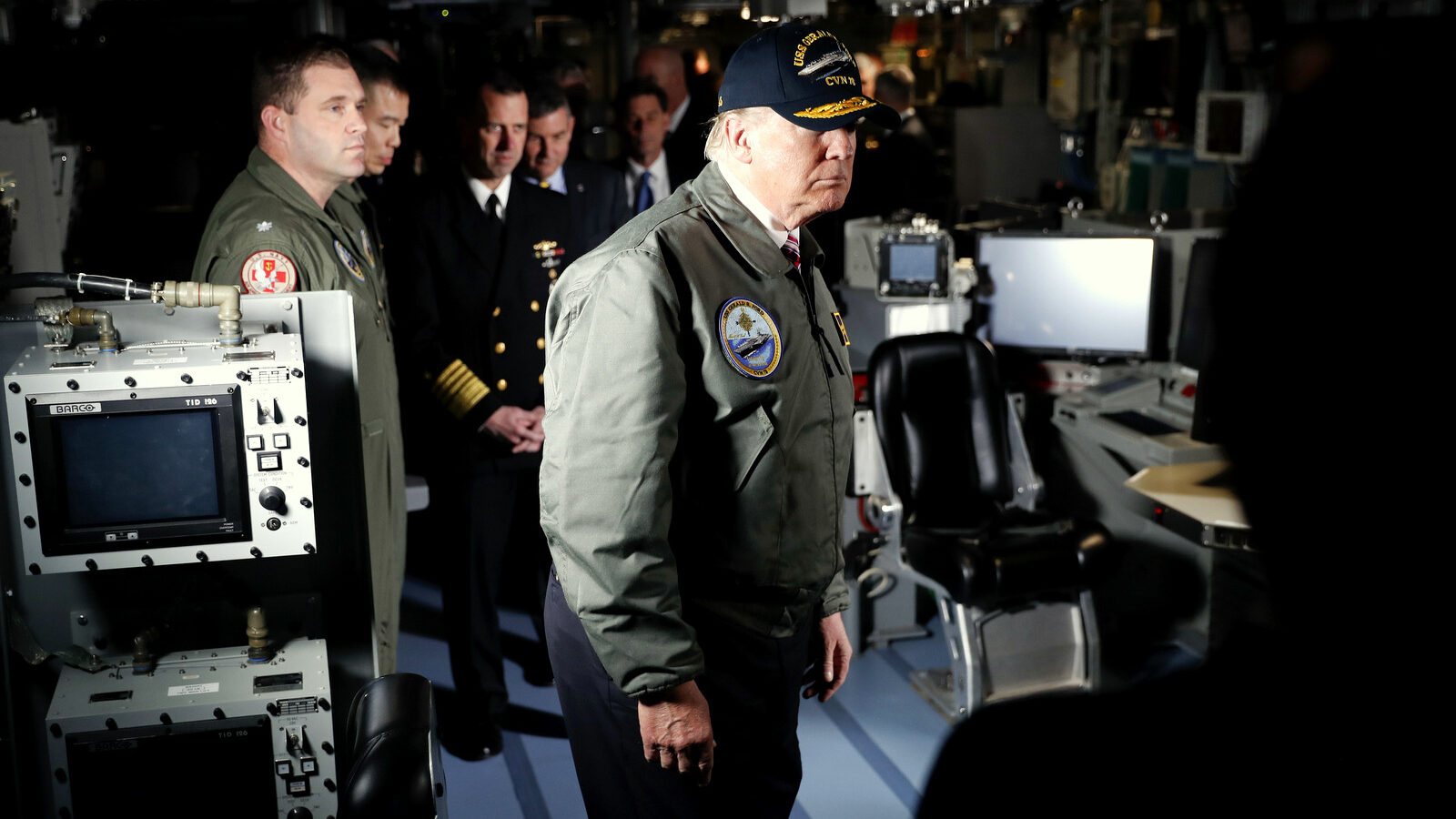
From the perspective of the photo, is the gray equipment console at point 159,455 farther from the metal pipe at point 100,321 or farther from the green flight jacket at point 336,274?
the green flight jacket at point 336,274

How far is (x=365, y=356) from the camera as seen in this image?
263 centimetres

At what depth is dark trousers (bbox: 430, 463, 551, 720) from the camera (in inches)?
129

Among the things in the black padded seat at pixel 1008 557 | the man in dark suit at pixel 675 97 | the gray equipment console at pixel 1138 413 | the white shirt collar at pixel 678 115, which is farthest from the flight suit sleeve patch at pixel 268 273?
the white shirt collar at pixel 678 115

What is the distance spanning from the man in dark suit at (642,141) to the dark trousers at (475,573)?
1.47 metres

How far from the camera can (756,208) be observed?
180 cm

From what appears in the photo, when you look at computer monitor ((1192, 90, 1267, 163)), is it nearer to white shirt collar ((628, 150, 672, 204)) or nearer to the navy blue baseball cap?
white shirt collar ((628, 150, 672, 204))

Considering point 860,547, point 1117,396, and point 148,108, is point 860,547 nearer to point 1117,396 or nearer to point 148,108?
point 1117,396

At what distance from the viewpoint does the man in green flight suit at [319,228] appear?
246 cm

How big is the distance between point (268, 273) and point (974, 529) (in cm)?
205

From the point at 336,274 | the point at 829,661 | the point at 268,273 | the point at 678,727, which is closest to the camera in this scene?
the point at 678,727

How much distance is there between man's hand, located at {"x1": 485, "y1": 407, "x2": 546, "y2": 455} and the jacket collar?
1518mm

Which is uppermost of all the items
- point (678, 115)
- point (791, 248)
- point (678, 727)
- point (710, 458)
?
point (678, 115)

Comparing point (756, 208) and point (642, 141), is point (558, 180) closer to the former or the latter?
point (642, 141)

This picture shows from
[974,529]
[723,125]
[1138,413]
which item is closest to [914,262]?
[1138,413]
